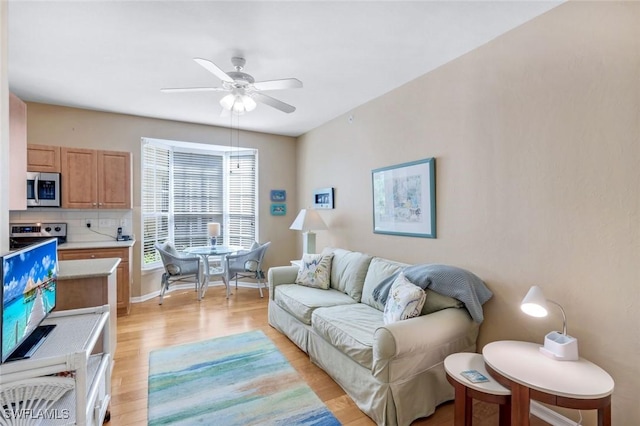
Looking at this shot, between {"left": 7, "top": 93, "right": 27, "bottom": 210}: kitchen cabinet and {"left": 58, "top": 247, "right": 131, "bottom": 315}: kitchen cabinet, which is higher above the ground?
{"left": 7, "top": 93, "right": 27, "bottom": 210}: kitchen cabinet

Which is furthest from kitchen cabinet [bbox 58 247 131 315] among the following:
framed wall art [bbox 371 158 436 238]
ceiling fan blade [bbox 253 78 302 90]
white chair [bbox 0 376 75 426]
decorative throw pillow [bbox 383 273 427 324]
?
decorative throw pillow [bbox 383 273 427 324]

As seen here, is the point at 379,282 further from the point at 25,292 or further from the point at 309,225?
the point at 25,292

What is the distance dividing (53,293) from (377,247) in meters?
2.88

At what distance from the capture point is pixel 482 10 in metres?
2.00

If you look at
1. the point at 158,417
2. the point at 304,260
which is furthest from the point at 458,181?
the point at 158,417

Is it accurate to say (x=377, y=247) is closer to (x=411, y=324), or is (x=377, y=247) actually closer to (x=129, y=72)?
(x=411, y=324)

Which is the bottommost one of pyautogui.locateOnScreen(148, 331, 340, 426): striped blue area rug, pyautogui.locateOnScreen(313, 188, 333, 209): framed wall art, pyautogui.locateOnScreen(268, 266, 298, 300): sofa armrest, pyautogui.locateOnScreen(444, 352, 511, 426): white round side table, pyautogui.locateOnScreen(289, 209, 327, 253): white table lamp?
pyautogui.locateOnScreen(148, 331, 340, 426): striped blue area rug

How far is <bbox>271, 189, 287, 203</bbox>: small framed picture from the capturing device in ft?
17.8

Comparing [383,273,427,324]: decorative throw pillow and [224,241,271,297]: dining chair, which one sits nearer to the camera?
[383,273,427,324]: decorative throw pillow

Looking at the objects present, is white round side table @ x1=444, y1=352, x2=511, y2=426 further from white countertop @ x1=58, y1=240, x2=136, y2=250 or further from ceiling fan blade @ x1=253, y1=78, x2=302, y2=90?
white countertop @ x1=58, y1=240, x2=136, y2=250

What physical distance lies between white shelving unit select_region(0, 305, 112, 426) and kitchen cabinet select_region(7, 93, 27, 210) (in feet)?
3.07

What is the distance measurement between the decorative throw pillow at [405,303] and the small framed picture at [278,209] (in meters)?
3.47

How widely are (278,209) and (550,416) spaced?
14.4 feet

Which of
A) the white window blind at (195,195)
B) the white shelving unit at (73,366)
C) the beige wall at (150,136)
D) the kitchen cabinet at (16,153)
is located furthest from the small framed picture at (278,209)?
the white shelving unit at (73,366)
